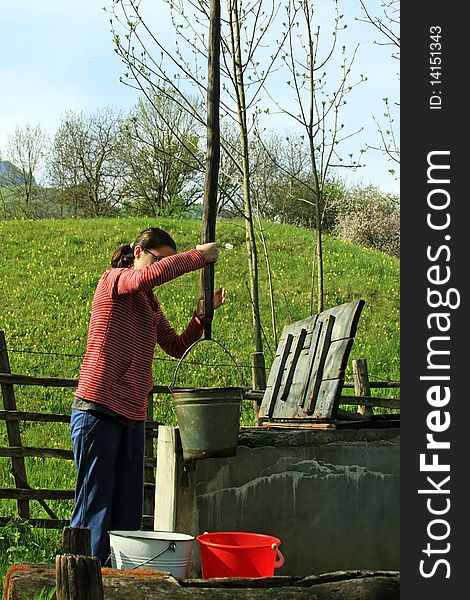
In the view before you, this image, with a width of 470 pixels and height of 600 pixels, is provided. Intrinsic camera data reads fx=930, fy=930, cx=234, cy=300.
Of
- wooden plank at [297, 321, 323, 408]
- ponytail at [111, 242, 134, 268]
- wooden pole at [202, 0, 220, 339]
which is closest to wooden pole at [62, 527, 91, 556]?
wooden pole at [202, 0, 220, 339]

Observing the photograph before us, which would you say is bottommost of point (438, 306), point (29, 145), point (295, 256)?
point (438, 306)

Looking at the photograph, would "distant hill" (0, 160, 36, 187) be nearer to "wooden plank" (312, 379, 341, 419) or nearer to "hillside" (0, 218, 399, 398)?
"hillside" (0, 218, 399, 398)

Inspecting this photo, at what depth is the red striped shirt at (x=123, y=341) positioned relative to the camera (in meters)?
4.44

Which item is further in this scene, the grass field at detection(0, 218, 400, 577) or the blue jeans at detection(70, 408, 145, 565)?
the grass field at detection(0, 218, 400, 577)

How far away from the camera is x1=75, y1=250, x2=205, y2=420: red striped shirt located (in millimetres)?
4438

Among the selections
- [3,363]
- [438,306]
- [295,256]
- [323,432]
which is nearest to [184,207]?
[295,256]

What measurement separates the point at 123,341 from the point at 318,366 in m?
1.47

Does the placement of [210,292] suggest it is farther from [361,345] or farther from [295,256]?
[295,256]

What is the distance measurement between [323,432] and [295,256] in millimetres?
17024

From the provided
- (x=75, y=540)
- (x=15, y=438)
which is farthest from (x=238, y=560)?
(x=15, y=438)

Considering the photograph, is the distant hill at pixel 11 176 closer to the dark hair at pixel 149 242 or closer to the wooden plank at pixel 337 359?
the wooden plank at pixel 337 359

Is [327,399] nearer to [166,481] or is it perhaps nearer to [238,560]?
[166,481]

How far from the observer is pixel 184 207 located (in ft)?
93.6

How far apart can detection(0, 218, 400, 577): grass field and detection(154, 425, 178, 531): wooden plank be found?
11.7 feet
